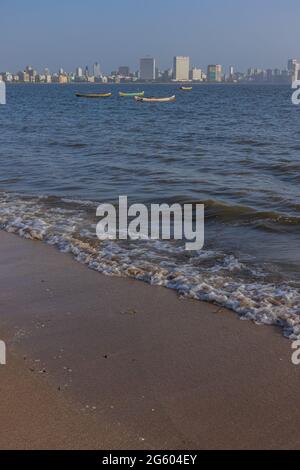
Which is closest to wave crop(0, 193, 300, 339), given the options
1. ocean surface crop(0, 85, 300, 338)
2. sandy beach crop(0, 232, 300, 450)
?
ocean surface crop(0, 85, 300, 338)

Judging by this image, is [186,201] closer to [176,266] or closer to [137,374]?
[176,266]

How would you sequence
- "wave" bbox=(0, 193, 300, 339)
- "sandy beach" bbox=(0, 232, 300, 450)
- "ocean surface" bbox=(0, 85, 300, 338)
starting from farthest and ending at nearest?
"ocean surface" bbox=(0, 85, 300, 338) → "wave" bbox=(0, 193, 300, 339) → "sandy beach" bbox=(0, 232, 300, 450)

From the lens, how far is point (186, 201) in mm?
11305

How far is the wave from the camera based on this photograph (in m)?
5.70

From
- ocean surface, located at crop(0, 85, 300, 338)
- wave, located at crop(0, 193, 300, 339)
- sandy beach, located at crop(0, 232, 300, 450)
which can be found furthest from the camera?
ocean surface, located at crop(0, 85, 300, 338)

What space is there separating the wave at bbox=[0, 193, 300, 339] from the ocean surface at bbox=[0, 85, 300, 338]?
0.5 inches

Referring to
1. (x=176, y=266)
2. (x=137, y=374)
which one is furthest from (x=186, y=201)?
(x=137, y=374)

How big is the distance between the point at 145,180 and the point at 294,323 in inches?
356

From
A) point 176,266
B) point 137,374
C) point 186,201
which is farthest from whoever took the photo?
point 186,201

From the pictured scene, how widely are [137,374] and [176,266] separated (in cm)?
286

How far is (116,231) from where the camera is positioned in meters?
8.97

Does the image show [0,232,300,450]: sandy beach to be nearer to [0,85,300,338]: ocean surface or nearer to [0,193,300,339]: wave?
[0,193,300,339]: wave

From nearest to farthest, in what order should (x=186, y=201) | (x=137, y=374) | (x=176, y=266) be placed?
(x=137, y=374) → (x=176, y=266) → (x=186, y=201)
